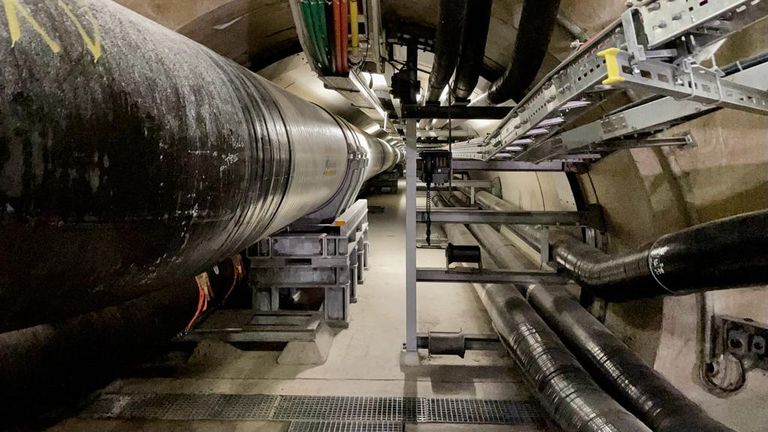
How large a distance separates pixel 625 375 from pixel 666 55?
1.35 meters

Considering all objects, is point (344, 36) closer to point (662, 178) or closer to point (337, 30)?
point (337, 30)

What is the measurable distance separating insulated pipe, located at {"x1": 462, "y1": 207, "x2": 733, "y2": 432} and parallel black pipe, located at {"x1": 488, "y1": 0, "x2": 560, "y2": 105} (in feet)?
4.16

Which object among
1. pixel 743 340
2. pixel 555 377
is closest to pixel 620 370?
pixel 555 377

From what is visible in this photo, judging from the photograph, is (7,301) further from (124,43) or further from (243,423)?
(243,423)

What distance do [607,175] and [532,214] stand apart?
452 millimetres

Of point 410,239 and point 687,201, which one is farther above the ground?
point 687,201

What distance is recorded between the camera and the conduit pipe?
4.75 ft

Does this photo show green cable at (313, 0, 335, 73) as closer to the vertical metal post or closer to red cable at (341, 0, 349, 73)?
red cable at (341, 0, 349, 73)

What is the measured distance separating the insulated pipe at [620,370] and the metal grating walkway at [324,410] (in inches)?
17.2

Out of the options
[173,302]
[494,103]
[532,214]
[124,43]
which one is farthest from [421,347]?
[124,43]

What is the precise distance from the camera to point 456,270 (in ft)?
8.27

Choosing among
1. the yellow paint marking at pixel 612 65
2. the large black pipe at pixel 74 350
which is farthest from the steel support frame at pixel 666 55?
the large black pipe at pixel 74 350

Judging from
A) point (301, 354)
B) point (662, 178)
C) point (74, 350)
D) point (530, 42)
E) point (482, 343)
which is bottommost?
point (301, 354)

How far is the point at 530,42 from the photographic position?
177cm
